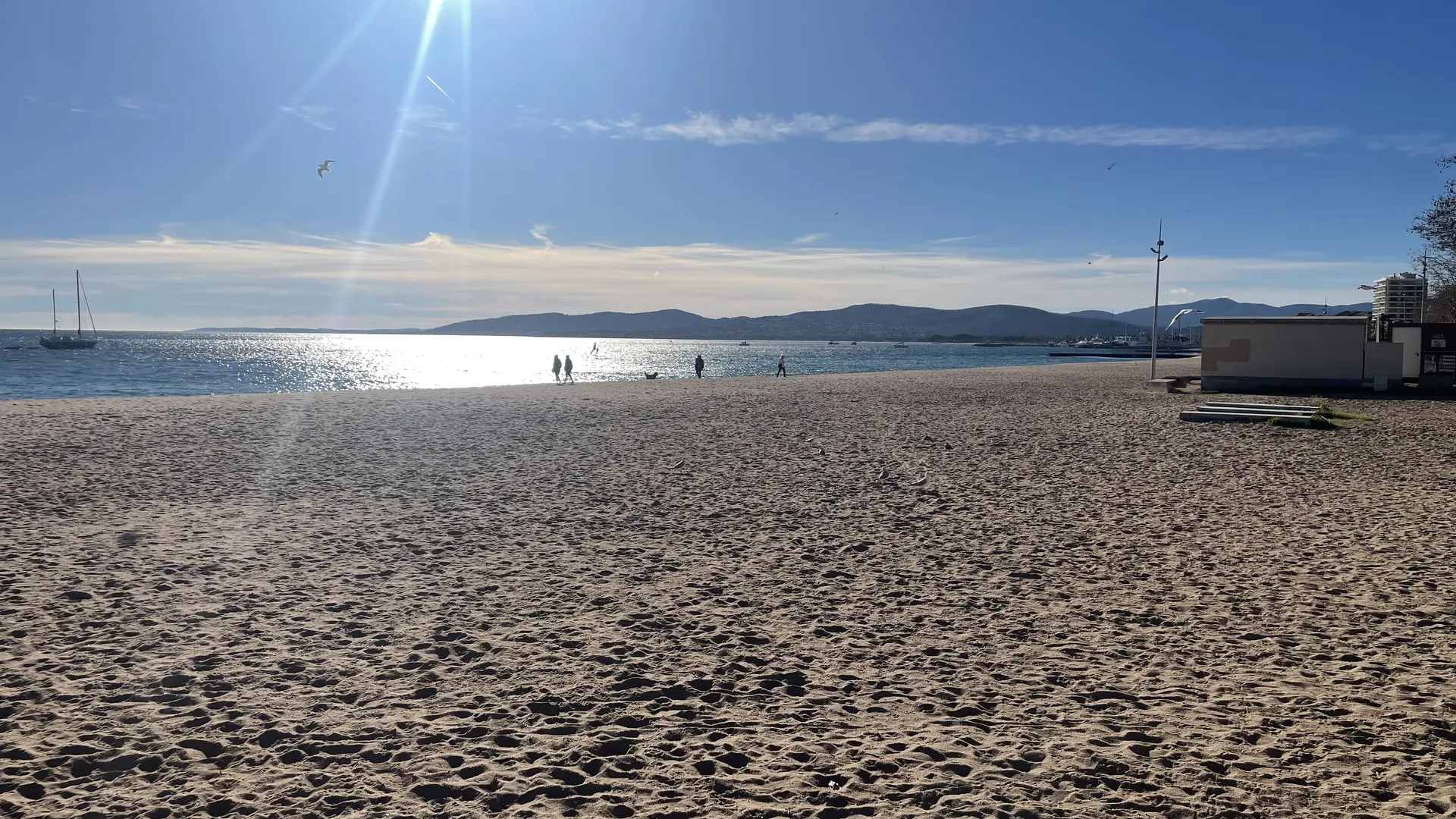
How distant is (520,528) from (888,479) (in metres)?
4.79

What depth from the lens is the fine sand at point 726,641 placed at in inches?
145

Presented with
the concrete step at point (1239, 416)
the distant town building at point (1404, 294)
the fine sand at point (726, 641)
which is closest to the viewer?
the fine sand at point (726, 641)

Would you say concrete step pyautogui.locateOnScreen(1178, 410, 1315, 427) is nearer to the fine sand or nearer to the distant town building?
the fine sand

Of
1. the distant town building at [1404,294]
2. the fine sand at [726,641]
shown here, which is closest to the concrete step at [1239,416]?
the fine sand at [726,641]

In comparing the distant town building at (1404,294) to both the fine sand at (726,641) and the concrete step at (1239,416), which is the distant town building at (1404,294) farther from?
the fine sand at (726,641)

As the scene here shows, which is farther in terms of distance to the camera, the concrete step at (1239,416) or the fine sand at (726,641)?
the concrete step at (1239,416)

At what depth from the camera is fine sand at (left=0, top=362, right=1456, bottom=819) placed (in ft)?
12.1

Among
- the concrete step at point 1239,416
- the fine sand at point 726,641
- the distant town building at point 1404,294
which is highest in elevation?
the distant town building at point 1404,294

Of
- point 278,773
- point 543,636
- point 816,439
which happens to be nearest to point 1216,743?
point 543,636

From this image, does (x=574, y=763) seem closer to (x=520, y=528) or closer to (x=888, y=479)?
(x=520, y=528)

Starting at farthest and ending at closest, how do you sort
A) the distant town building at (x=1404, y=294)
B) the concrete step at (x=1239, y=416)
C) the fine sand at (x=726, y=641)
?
the distant town building at (x=1404, y=294)
the concrete step at (x=1239, y=416)
the fine sand at (x=726, y=641)

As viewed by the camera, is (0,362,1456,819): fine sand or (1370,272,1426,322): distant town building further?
(1370,272,1426,322): distant town building

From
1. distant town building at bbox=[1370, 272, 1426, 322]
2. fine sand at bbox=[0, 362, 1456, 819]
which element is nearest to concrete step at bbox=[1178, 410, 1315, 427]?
fine sand at bbox=[0, 362, 1456, 819]

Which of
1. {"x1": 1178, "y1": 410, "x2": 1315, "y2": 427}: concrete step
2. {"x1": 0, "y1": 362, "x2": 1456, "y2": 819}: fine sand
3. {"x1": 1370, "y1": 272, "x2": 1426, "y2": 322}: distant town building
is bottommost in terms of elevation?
{"x1": 0, "y1": 362, "x2": 1456, "y2": 819}: fine sand
